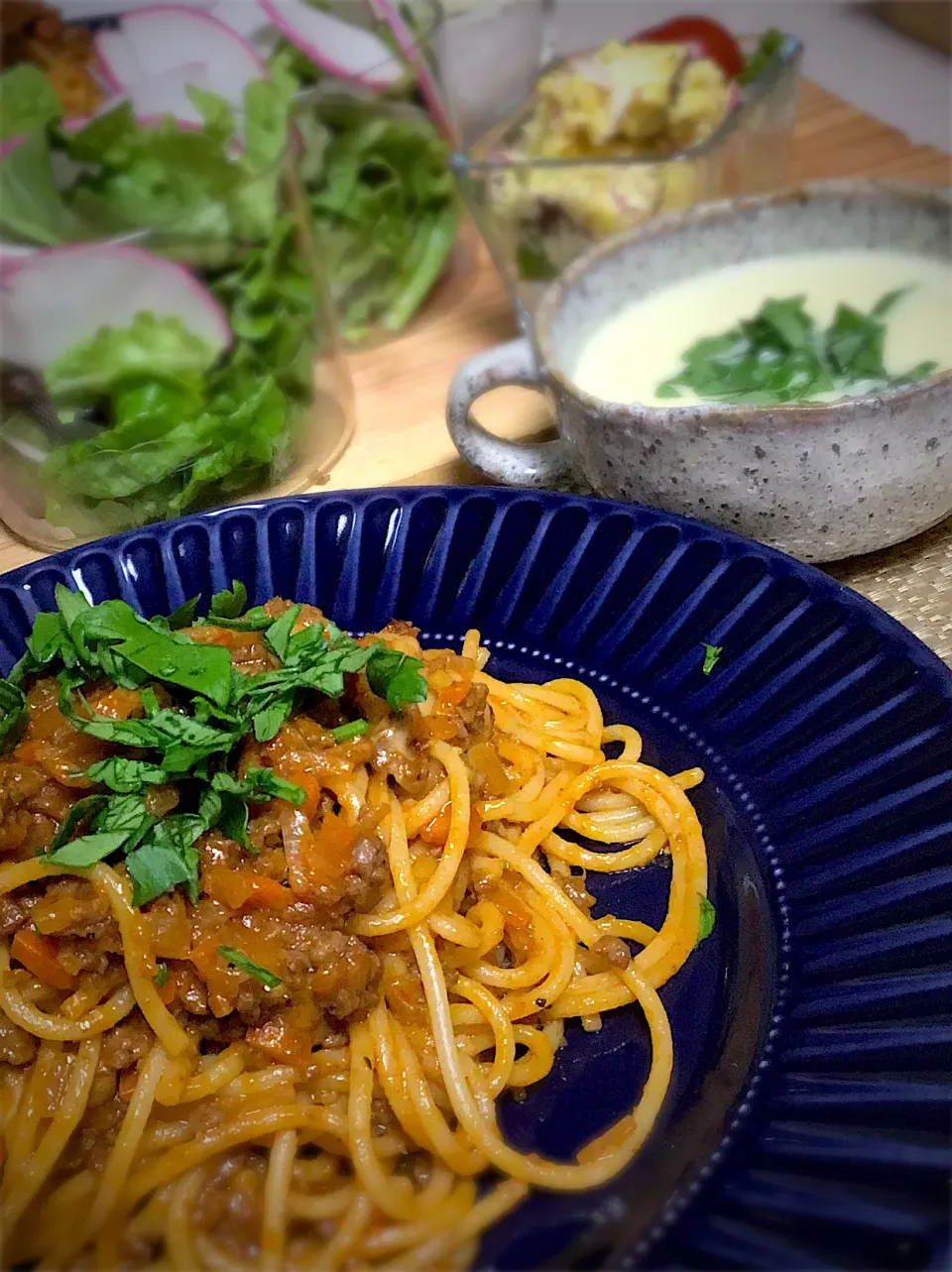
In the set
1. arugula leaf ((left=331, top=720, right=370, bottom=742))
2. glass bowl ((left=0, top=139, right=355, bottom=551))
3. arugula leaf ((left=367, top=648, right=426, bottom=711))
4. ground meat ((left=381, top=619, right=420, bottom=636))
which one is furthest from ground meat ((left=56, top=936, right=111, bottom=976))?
glass bowl ((left=0, top=139, right=355, bottom=551))

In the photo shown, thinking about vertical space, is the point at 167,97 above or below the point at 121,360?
above

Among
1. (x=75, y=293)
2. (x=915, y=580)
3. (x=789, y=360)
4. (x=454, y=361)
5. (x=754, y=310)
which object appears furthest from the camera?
(x=454, y=361)

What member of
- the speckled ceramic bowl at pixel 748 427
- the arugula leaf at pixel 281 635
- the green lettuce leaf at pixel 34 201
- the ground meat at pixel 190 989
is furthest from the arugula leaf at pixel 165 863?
the green lettuce leaf at pixel 34 201

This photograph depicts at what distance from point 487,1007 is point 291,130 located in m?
2.72

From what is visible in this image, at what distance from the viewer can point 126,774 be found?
5.22ft

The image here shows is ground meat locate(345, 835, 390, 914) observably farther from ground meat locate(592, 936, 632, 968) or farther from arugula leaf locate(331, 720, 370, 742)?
ground meat locate(592, 936, 632, 968)

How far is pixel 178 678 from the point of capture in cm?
166

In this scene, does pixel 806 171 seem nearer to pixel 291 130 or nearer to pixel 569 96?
pixel 569 96

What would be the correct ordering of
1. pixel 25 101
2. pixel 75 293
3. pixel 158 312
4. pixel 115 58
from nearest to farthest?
1. pixel 75 293
2. pixel 158 312
3. pixel 25 101
4. pixel 115 58

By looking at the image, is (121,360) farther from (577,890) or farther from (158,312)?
(577,890)

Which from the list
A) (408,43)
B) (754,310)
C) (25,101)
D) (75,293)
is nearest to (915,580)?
(754,310)

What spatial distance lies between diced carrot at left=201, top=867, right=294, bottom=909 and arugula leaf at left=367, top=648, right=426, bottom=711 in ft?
1.09

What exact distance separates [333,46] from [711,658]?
263 centimetres

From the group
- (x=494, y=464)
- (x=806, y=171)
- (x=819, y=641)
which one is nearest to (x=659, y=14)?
(x=806, y=171)
